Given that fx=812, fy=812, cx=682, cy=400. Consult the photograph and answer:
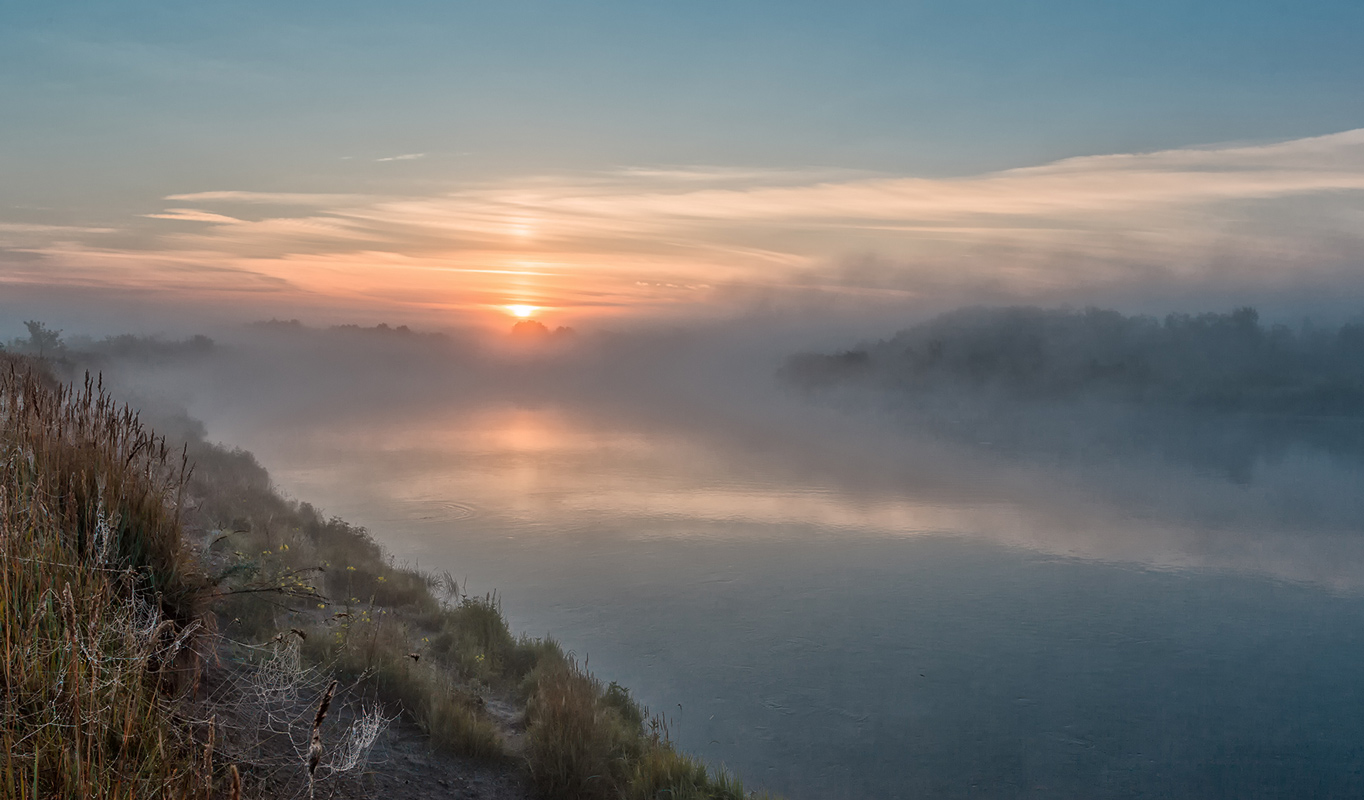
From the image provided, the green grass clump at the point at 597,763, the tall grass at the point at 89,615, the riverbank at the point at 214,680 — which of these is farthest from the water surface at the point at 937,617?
the tall grass at the point at 89,615

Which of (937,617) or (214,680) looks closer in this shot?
(214,680)

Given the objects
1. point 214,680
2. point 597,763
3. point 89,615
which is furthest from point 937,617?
point 89,615

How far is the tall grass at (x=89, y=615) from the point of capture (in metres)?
3.38

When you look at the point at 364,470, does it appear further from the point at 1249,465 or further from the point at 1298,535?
Answer: the point at 1249,465

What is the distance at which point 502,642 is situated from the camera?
10.8 metres

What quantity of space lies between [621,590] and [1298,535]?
23.9m

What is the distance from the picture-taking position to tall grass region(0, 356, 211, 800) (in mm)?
3375

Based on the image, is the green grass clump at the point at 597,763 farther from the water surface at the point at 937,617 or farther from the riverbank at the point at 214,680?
the water surface at the point at 937,617

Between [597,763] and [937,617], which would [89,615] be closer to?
[597,763]

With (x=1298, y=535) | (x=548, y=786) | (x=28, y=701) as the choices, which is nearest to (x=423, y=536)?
(x=548, y=786)

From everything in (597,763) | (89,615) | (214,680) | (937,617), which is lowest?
(937,617)

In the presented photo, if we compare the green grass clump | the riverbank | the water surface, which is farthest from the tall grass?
the water surface

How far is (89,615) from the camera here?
409 centimetres

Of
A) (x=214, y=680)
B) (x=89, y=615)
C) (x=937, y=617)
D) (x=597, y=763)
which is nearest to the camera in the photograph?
(x=89, y=615)
